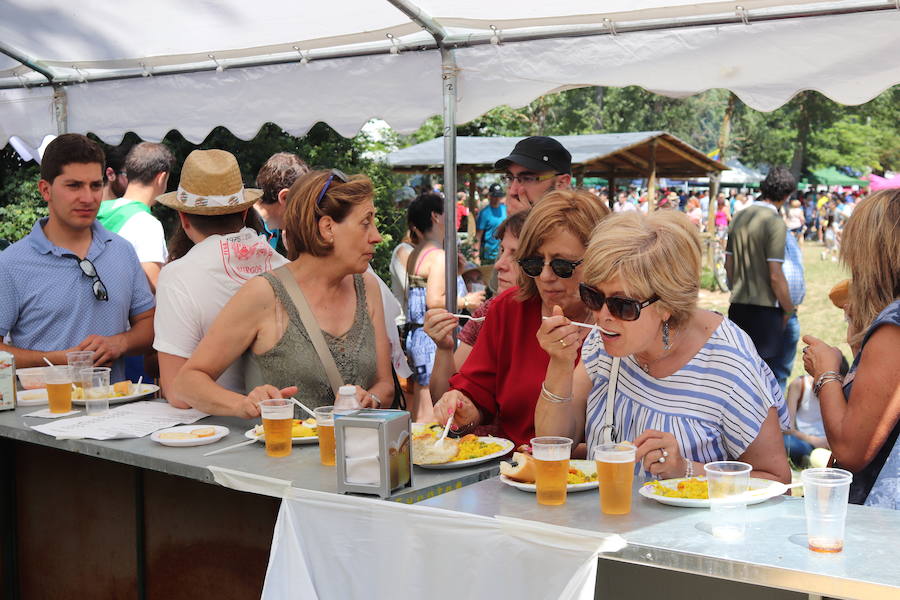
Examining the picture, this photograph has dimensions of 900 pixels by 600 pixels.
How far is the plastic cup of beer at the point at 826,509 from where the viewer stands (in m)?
1.79

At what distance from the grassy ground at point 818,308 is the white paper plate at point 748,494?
7081mm

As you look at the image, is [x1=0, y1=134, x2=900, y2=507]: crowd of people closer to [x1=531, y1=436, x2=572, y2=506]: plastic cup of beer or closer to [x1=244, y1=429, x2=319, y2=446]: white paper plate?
[x1=244, y1=429, x2=319, y2=446]: white paper plate

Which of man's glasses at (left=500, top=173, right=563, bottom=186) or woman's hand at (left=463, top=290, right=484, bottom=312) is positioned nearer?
man's glasses at (left=500, top=173, right=563, bottom=186)

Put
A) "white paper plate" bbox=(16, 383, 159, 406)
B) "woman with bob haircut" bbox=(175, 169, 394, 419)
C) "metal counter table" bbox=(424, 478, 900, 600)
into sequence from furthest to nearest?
"white paper plate" bbox=(16, 383, 159, 406) < "woman with bob haircut" bbox=(175, 169, 394, 419) < "metal counter table" bbox=(424, 478, 900, 600)

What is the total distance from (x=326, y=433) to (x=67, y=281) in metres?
2.05

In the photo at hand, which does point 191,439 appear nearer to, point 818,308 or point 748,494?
point 748,494

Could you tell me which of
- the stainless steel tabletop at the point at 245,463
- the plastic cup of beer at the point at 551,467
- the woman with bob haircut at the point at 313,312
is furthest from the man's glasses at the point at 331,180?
the plastic cup of beer at the point at 551,467

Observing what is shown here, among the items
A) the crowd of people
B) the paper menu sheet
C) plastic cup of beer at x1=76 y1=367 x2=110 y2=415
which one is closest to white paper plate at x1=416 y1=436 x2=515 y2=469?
the crowd of people

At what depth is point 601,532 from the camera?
6.45ft

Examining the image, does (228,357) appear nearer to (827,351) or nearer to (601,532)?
(601,532)

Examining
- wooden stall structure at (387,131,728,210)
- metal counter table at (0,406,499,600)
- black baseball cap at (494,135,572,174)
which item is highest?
wooden stall structure at (387,131,728,210)

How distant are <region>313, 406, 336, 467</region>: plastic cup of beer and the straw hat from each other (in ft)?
4.47

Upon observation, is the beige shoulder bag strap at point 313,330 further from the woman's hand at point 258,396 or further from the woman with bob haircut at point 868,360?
the woman with bob haircut at point 868,360

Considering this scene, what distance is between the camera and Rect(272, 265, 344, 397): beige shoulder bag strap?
3.29 meters
